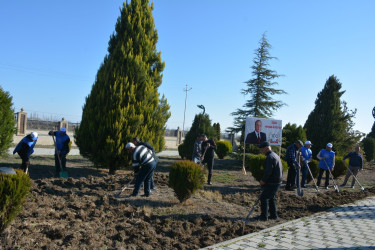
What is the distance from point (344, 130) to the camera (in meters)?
20.2

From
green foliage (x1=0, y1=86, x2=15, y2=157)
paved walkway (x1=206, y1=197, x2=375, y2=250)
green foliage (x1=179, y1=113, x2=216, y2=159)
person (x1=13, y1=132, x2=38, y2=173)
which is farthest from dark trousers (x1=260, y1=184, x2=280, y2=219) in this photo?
green foliage (x1=179, y1=113, x2=216, y2=159)

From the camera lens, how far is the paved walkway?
5.04 metres

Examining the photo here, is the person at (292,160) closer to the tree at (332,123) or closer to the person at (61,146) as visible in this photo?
the person at (61,146)

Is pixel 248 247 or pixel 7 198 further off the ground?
pixel 7 198

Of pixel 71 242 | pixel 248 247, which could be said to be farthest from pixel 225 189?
pixel 71 242

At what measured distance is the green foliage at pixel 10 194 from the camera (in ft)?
14.2

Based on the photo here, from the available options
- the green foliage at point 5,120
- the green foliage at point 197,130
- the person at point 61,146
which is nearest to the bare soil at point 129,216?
the person at point 61,146

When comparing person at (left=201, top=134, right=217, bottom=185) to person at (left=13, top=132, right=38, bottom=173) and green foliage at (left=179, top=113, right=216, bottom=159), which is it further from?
green foliage at (left=179, top=113, right=216, bottom=159)

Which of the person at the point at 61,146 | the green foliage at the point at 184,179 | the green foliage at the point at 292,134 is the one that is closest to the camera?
the green foliage at the point at 184,179

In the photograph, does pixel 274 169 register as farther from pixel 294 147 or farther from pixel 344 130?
pixel 344 130

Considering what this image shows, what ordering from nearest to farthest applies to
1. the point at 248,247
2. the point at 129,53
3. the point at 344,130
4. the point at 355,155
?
the point at 248,247 < the point at 129,53 < the point at 355,155 < the point at 344,130

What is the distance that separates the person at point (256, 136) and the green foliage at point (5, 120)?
960 centimetres

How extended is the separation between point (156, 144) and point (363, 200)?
7035mm

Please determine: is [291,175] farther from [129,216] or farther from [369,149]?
[369,149]
